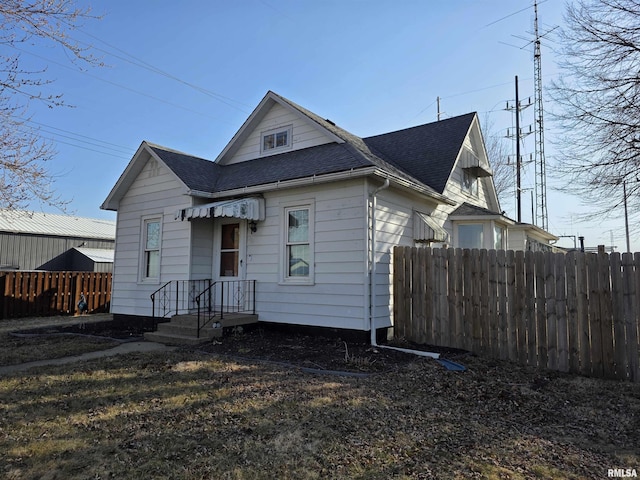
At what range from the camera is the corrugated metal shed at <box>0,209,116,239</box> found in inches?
1026

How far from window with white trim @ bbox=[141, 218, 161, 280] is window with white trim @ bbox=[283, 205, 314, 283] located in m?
4.09

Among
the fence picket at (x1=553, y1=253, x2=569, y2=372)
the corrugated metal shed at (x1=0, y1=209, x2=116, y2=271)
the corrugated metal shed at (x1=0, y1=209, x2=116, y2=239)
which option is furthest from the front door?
the corrugated metal shed at (x1=0, y1=209, x2=116, y2=239)

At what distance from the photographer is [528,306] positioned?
6.80 meters

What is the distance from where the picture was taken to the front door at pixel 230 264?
10.0 m

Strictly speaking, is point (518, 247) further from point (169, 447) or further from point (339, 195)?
point (169, 447)

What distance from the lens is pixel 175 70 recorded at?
17.3 m

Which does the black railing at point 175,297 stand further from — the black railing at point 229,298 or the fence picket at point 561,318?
the fence picket at point 561,318

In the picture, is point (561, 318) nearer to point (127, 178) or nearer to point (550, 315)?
point (550, 315)

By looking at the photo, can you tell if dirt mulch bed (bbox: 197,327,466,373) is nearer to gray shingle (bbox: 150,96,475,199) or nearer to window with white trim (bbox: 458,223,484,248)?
gray shingle (bbox: 150,96,475,199)

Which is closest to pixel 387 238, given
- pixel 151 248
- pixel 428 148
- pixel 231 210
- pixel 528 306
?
pixel 528 306

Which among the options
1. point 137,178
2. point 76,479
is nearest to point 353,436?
point 76,479

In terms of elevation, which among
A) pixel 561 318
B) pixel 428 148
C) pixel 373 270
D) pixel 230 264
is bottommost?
pixel 561 318
